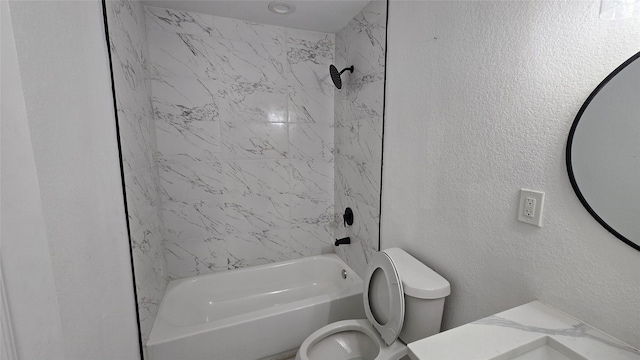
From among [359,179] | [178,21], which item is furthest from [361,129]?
[178,21]

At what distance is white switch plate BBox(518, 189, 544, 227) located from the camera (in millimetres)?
866

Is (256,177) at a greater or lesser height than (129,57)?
lesser

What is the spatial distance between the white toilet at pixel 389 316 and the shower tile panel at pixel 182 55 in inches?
71.3

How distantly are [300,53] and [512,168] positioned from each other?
1.82m

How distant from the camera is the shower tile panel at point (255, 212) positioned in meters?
2.13

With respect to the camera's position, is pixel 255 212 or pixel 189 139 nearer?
pixel 189 139

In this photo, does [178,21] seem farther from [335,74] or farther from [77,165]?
[77,165]

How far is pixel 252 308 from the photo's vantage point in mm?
2076

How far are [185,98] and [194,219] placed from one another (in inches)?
36.3

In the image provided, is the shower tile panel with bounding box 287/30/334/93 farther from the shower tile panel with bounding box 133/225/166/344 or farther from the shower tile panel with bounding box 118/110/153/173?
the shower tile panel with bounding box 133/225/166/344

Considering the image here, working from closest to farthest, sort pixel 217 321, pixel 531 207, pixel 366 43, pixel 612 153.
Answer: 1. pixel 612 153
2. pixel 531 207
3. pixel 217 321
4. pixel 366 43

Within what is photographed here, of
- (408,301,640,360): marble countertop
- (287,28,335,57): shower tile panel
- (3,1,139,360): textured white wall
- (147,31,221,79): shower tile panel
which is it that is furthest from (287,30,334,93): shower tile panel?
(408,301,640,360): marble countertop

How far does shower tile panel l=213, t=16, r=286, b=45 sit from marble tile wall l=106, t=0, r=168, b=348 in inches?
19.8

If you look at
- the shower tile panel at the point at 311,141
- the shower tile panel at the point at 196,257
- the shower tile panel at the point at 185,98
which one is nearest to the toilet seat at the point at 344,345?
the shower tile panel at the point at 196,257
